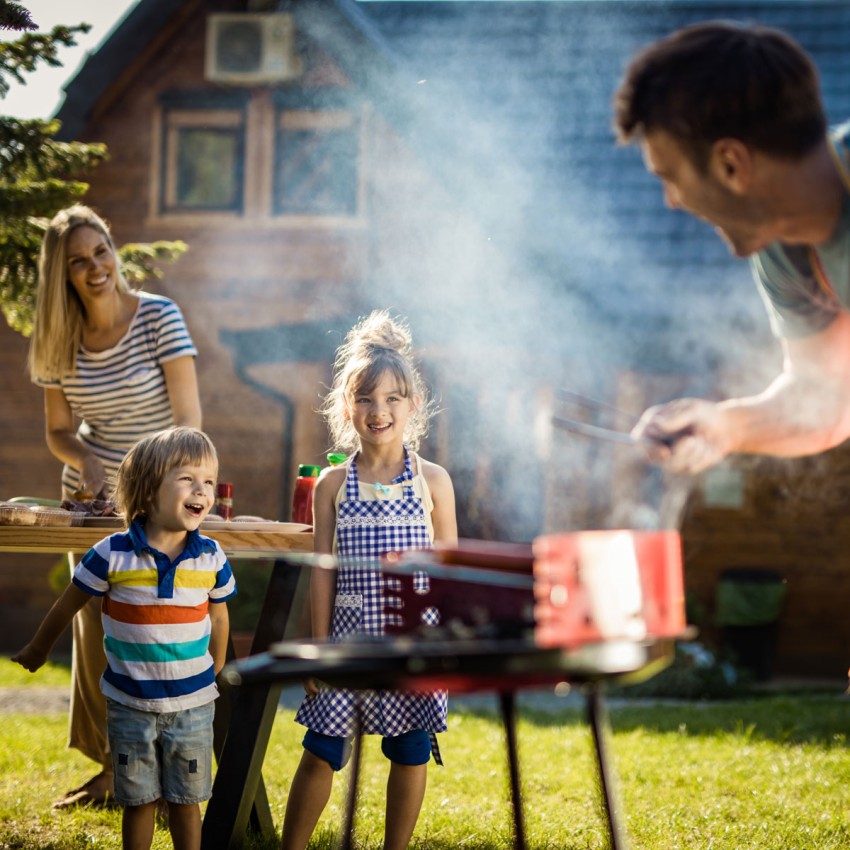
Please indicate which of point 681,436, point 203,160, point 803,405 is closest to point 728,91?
point 681,436

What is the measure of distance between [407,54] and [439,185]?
186cm

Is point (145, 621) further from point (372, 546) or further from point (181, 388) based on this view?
point (181, 388)

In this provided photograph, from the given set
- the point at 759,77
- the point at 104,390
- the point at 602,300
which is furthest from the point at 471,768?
the point at 602,300

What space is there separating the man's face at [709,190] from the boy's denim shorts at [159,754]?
169 cm

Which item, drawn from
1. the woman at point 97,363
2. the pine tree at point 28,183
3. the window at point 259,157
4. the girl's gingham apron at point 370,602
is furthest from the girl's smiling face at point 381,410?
the window at point 259,157

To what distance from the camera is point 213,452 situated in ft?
9.02

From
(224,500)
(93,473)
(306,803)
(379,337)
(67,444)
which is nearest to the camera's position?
(306,803)

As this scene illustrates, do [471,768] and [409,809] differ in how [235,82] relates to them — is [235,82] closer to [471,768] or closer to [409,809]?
[471,768]

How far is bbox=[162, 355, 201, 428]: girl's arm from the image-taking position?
3438 mm

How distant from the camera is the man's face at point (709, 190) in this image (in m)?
1.84

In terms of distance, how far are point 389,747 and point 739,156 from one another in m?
1.70

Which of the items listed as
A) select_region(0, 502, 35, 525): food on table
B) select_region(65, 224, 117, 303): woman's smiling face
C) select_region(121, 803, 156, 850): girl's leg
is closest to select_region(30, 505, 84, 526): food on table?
select_region(0, 502, 35, 525): food on table

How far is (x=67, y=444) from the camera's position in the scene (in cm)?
356

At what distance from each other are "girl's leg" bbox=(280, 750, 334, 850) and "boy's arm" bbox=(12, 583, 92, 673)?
0.67 m
